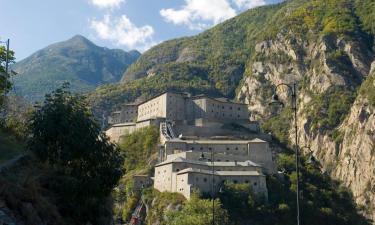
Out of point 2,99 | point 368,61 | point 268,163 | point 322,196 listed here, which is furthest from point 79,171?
point 368,61

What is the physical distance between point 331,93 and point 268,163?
66911 mm

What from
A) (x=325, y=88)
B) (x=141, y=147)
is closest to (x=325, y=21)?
(x=325, y=88)

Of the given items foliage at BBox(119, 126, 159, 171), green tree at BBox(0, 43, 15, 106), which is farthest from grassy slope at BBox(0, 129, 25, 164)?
foliage at BBox(119, 126, 159, 171)

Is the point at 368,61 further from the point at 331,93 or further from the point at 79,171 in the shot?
the point at 79,171

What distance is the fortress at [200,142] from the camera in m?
85.6

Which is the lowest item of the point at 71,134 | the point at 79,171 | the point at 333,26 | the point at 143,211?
the point at 143,211

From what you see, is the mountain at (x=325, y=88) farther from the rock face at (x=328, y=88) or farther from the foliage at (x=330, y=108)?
the foliage at (x=330, y=108)

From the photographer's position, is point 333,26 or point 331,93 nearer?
point 331,93

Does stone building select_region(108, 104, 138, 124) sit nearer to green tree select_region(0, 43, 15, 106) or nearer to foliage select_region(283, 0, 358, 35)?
foliage select_region(283, 0, 358, 35)

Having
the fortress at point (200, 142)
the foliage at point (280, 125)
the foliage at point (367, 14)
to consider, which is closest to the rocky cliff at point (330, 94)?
the foliage at point (280, 125)

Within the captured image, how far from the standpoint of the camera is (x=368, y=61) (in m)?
167

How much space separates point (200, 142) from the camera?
322 ft

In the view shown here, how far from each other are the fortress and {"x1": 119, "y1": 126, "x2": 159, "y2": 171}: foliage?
77.8 inches

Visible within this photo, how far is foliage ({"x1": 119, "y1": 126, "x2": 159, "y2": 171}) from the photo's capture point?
10581cm
